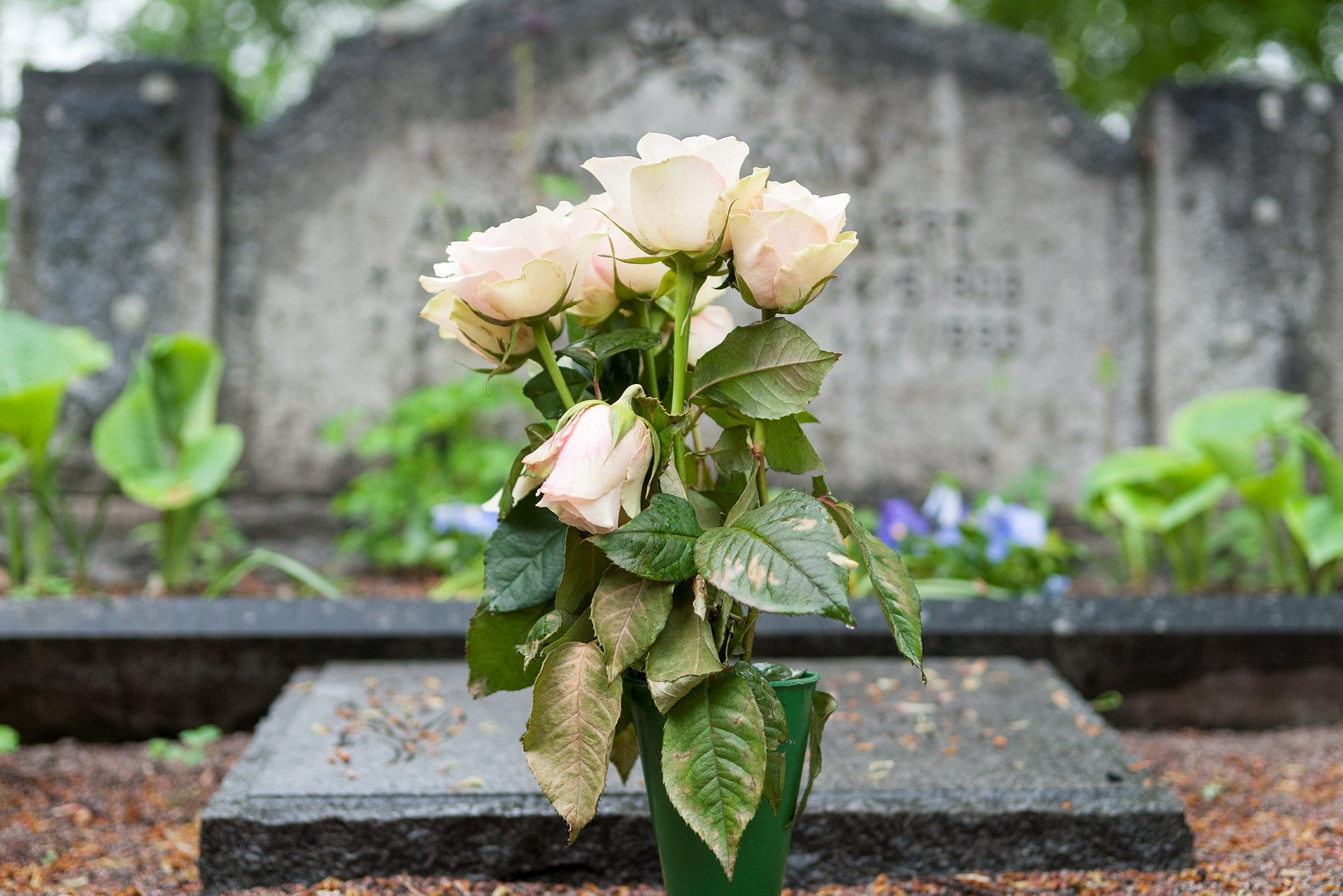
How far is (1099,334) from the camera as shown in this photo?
3385 millimetres

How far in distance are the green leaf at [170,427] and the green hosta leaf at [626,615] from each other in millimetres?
1940

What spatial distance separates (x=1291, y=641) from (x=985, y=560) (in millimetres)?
674

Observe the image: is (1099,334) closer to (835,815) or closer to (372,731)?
(835,815)

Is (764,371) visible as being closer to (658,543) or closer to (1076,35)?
(658,543)

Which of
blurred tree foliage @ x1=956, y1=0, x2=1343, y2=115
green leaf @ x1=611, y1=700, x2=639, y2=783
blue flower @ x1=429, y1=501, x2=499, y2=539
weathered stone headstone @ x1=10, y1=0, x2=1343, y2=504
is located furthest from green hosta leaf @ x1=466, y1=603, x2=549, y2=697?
blurred tree foliage @ x1=956, y1=0, x2=1343, y2=115

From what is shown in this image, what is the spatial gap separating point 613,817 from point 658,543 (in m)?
0.67

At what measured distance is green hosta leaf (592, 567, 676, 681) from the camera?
891 mm

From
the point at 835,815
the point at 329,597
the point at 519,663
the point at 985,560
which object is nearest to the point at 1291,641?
the point at 985,560

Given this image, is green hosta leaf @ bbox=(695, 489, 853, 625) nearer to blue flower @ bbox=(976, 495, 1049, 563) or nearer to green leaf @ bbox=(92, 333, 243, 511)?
blue flower @ bbox=(976, 495, 1049, 563)

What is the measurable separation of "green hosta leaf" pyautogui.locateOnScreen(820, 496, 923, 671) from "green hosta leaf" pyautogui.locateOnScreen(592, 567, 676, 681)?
0.60ft

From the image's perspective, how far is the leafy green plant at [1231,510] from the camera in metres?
2.52

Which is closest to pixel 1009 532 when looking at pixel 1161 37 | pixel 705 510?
pixel 705 510

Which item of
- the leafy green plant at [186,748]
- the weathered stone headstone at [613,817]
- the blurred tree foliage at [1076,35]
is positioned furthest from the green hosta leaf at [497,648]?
the blurred tree foliage at [1076,35]

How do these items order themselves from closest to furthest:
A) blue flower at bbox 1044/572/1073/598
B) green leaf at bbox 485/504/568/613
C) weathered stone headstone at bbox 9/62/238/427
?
1. green leaf at bbox 485/504/568/613
2. blue flower at bbox 1044/572/1073/598
3. weathered stone headstone at bbox 9/62/238/427
